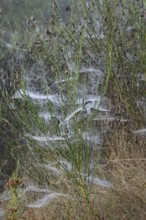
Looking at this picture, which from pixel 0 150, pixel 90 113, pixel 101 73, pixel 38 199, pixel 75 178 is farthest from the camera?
pixel 0 150

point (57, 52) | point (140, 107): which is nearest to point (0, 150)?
point (57, 52)

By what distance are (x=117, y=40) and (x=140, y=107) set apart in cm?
64

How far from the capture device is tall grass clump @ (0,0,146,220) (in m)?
4.67

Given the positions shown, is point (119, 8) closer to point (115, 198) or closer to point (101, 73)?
point (101, 73)

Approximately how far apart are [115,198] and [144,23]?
5.49ft

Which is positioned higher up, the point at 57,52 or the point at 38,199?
the point at 57,52

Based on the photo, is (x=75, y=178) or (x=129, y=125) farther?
(x=129, y=125)

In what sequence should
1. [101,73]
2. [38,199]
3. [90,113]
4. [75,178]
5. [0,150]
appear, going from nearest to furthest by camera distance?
[75,178] → [90,113] → [38,199] → [101,73] → [0,150]

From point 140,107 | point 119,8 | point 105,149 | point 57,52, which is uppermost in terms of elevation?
point 119,8

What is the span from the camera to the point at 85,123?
4695 millimetres

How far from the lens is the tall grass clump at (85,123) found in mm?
4668

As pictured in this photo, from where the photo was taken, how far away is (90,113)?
16.0 feet

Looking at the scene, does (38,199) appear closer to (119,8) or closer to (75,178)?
(75,178)

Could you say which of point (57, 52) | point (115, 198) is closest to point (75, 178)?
point (115, 198)
